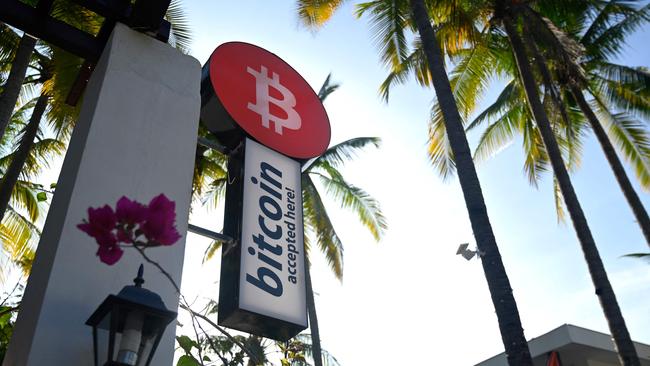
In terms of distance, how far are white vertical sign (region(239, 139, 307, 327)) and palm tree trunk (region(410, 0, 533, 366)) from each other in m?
3.32

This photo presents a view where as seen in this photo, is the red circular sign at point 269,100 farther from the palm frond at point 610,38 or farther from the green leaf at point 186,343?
the palm frond at point 610,38

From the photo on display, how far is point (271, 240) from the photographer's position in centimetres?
376

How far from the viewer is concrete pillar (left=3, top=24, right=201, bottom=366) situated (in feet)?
8.38

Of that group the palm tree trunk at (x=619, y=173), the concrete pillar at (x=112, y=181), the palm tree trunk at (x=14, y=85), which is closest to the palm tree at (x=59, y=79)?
the palm tree trunk at (x=14, y=85)

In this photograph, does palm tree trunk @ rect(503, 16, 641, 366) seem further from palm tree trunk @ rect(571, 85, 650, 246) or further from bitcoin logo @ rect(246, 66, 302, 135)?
bitcoin logo @ rect(246, 66, 302, 135)

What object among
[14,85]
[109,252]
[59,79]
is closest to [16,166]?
[14,85]

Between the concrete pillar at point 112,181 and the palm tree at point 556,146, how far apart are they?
838 cm

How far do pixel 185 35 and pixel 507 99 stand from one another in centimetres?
880

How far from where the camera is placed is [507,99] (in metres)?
15.8

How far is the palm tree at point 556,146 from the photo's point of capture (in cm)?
963

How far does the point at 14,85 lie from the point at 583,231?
33.8 feet

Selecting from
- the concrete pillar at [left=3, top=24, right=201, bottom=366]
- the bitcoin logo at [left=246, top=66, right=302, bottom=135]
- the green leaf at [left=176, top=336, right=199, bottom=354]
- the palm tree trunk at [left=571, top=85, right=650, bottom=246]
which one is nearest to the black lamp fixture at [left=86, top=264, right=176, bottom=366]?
the concrete pillar at [left=3, top=24, right=201, bottom=366]

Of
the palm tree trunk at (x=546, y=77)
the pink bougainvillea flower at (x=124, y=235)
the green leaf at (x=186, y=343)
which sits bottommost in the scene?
the green leaf at (x=186, y=343)

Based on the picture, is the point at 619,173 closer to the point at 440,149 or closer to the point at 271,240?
the point at 440,149
